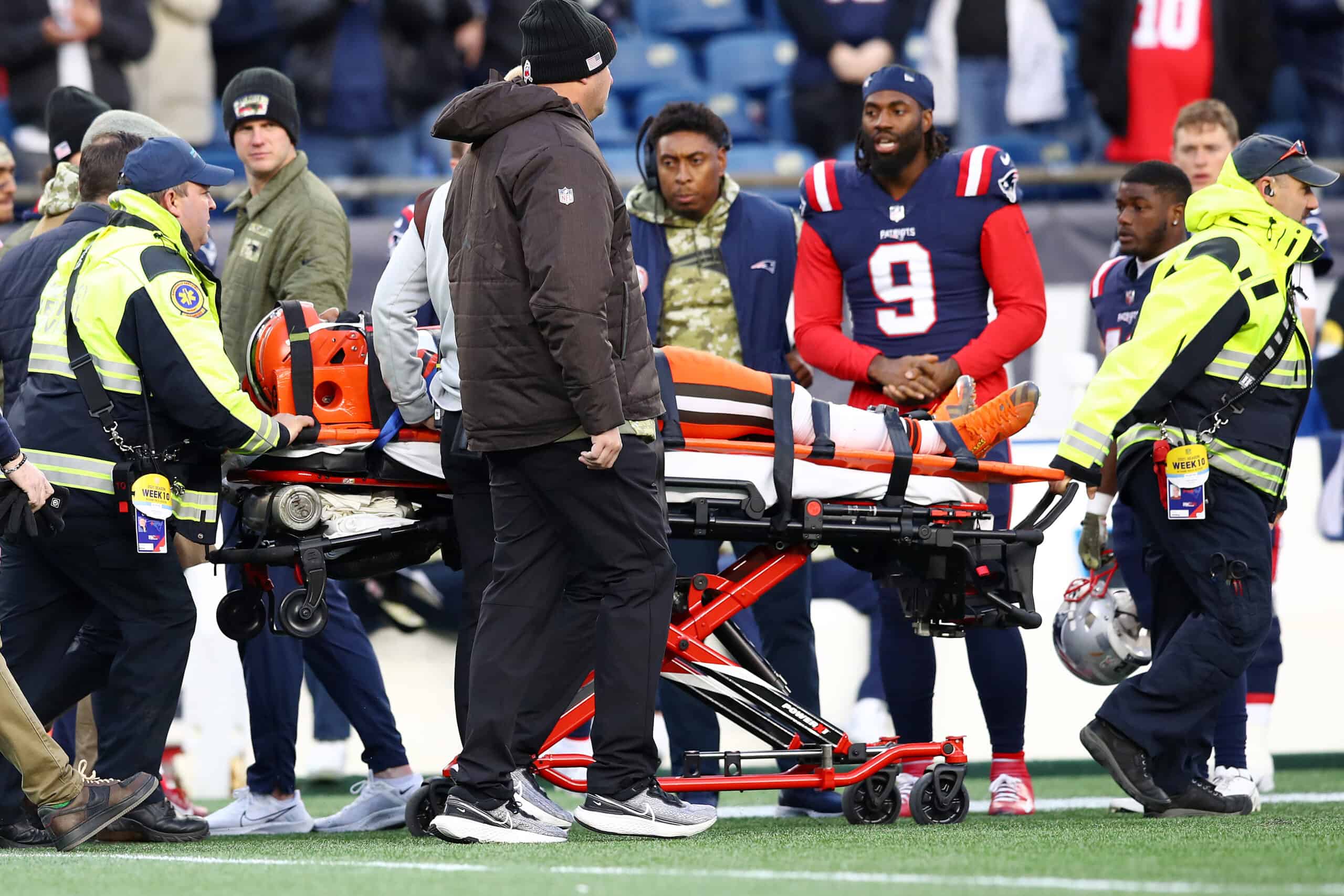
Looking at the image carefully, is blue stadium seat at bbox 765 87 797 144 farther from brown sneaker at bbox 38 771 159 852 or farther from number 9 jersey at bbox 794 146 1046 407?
brown sneaker at bbox 38 771 159 852

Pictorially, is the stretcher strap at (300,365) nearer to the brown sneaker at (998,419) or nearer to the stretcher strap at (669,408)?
the stretcher strap at (669,408)

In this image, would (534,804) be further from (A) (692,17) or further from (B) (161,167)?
(A) (692,17)

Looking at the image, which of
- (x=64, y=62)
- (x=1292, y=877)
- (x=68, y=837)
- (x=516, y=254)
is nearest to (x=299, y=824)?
(x=68, y=837)

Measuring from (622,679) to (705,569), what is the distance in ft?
4.63

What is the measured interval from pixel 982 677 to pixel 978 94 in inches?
211

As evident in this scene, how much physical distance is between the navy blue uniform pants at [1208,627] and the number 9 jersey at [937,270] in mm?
924

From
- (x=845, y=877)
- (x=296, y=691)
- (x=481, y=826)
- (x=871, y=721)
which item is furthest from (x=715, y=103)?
(x=845, y=877)

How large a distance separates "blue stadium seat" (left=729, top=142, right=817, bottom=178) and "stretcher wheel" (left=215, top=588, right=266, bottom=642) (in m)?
5.65

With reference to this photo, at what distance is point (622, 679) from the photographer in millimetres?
4914

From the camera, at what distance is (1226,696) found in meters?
6.01

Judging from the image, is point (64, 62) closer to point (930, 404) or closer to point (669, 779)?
point (930, 404)

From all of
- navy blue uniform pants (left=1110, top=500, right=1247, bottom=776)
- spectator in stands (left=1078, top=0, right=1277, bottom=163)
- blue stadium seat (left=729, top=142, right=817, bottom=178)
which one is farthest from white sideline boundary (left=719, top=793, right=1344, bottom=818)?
blue stadium seat (left=729, top=142, right=817, bottom=178)

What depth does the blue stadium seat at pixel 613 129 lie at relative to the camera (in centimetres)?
1112

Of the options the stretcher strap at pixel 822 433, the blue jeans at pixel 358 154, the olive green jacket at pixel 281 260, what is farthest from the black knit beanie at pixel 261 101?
the blue jeans at pixel 358 154
